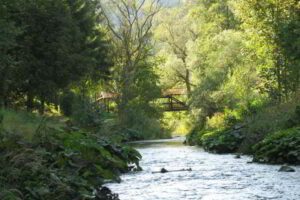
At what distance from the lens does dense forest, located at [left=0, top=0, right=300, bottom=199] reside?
11.4 m

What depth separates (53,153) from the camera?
A: 450 inches

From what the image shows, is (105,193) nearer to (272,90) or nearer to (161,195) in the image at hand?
(161,195)

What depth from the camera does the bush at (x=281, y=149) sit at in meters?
16.5

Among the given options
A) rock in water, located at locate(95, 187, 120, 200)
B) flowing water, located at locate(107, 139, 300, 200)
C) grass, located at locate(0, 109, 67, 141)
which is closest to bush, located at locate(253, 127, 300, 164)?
flowing water, located at locate(107, 139, 300, 200)

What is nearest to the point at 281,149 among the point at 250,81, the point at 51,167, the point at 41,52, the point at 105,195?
the point at 105,195

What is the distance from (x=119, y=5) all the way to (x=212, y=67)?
1643 cm

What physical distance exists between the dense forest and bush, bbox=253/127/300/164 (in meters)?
0.04

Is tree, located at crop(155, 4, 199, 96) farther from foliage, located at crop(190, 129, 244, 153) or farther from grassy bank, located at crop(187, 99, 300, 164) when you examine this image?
foliage, located at crop(190, 129, 244, 153)

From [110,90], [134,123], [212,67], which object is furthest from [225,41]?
[110,90]

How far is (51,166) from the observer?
9.86 m

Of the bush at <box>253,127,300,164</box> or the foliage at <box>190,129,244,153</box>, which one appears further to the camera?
the foliage at <box>190,129,244,153</box>

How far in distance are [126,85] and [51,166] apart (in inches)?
1786

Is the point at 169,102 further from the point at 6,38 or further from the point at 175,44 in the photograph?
the point at 6,38

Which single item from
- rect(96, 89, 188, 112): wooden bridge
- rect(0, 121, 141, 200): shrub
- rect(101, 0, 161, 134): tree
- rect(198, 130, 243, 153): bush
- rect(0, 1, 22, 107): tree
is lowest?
rect(0, 121, 141, 200): shrub
